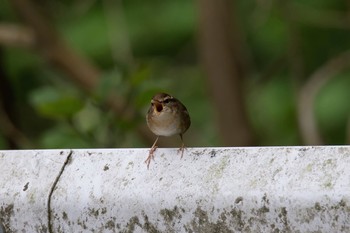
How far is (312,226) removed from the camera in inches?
86.9

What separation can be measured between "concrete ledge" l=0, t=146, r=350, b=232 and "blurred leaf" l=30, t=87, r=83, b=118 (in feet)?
5.48

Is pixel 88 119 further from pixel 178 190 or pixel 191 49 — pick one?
pixel 191 49

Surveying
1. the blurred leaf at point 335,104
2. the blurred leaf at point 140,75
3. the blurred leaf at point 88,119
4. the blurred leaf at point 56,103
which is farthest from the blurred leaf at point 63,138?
the blurred leaf at point 335,104

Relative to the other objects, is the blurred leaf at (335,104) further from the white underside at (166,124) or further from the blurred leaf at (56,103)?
the white underside at (166,124)

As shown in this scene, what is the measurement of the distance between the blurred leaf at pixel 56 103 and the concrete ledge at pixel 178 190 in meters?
1.67

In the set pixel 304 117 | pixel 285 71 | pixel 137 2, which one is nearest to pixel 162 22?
pixel 137 2

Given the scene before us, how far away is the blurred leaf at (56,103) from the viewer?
4.50 metres

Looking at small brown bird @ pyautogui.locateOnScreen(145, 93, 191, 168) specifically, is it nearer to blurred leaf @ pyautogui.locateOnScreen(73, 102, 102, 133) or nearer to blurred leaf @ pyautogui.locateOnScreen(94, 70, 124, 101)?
blurred leaf @ pyautogui.locateOnScreen(94, 70, 124, 101)

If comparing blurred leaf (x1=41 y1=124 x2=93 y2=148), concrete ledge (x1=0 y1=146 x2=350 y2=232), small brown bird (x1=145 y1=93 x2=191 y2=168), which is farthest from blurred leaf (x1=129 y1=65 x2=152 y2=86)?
concrete ledge (x1=0 y1=146 x2=350 y2=232)

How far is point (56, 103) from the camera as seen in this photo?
4.51 meters

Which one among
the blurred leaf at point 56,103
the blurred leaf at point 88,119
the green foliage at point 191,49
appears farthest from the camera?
the green foliage at point 191,49

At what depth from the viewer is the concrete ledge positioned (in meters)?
2.24

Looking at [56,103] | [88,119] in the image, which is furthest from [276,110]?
[56,103]

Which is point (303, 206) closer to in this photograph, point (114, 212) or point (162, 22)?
point (114, 212)
